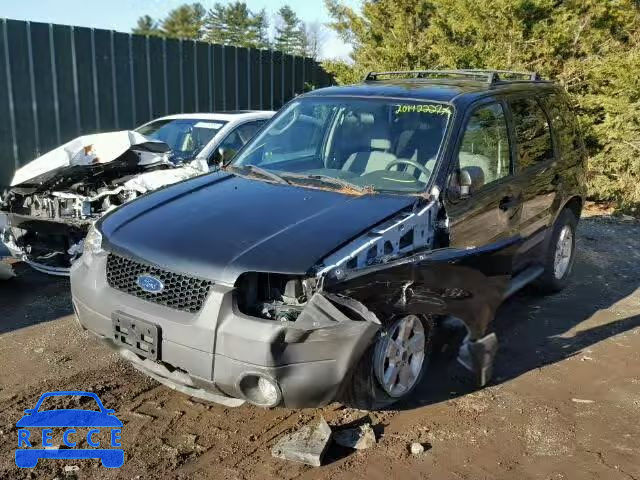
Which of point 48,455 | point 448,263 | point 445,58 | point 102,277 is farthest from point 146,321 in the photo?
point 445,58

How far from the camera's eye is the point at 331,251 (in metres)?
3.18

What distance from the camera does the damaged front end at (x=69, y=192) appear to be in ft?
19.1

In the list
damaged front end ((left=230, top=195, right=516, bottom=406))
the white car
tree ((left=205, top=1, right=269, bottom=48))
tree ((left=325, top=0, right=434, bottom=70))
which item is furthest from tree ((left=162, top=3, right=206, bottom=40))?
damaged front end ((left=230, top=195, right=516, bottom=406))

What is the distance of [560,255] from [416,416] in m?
3.14

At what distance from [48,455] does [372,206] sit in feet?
7.32

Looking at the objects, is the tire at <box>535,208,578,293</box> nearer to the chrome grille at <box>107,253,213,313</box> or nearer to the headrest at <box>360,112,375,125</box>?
the headrest at <box>360,112,375,125</box>

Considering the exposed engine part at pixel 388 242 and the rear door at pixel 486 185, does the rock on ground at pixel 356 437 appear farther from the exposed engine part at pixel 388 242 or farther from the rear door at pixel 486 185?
the rear door at pixel 486 185

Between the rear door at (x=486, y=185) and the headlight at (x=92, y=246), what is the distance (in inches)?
85.2

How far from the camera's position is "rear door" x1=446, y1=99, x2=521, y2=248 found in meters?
4.09

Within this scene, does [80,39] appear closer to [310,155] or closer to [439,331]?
[310,155]

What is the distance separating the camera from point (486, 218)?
4359 mm

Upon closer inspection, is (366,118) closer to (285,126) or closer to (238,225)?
(285,126)

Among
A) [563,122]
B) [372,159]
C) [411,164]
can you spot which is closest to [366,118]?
[372,159]

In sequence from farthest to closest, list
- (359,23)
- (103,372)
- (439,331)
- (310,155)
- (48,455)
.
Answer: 1. (359,23)
2. (310,155)
3. (103,372)
4. (439,331)
5. (48,455)
